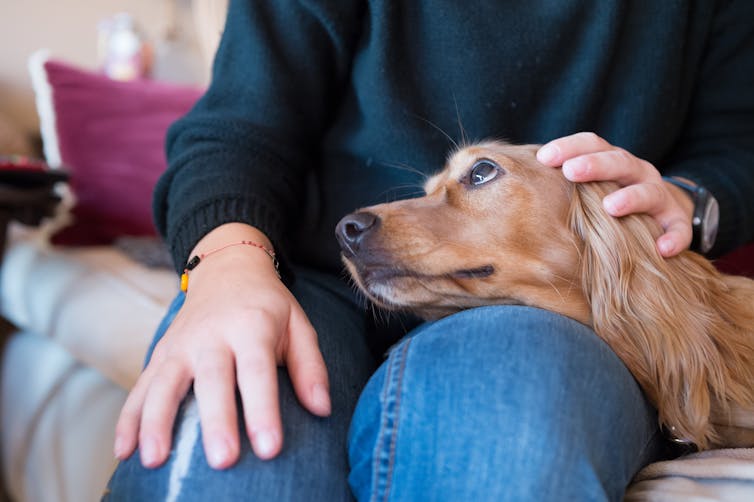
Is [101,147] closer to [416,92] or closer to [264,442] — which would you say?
[416,92]

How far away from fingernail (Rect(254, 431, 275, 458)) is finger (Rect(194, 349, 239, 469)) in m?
0.02

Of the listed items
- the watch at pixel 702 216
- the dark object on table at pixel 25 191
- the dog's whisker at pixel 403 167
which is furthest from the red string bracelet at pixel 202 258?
the dark object on table at pixel 25 191

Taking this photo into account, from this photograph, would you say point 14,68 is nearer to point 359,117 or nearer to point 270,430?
point 359,117

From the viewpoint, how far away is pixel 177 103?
2197 mm

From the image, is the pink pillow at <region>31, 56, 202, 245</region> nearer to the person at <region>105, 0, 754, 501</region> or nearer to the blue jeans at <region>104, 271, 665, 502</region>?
the person at <region>105, 0, 754, 501</region>

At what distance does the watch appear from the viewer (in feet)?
3.21

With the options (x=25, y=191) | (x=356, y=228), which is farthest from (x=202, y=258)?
(x=25, y=191)

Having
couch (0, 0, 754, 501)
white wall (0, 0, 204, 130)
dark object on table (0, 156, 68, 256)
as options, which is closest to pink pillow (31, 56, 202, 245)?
couch (0, 0, 754, 501)

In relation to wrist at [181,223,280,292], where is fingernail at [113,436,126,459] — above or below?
below

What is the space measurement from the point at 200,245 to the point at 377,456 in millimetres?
388

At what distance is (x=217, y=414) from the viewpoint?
598mm

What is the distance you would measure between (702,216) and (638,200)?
0.18 metres

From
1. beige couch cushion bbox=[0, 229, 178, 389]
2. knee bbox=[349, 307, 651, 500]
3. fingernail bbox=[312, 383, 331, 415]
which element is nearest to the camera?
knee bbox=[349, 307, 651, 500]

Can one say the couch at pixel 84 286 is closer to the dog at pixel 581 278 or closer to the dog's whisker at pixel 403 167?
the dog's whisker at pixel 403 167
